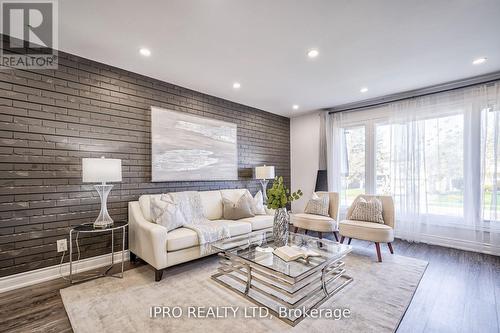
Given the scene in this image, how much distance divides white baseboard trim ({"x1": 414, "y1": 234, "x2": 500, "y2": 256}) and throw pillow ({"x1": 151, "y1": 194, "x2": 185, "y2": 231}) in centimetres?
408

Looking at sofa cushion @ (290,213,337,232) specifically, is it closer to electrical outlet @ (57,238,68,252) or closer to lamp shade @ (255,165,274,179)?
lamp shade @ (255,165,274,179)

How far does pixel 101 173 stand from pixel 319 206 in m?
3.29

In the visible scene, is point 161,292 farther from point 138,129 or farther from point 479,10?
point 479,10

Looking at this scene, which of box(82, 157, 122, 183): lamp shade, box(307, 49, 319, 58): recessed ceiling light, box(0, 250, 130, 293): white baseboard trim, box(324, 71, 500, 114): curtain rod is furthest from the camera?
box(324, 71, 500, 114): curtain rod

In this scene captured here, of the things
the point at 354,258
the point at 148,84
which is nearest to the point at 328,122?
the point at 354,258

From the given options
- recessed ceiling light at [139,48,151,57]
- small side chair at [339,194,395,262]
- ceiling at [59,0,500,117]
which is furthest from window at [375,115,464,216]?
recessed ceiling light at [139,48,151,57]

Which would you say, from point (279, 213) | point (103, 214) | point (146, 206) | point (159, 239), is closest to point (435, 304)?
Answer: point (279, 213)

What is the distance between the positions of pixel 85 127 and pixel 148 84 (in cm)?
107

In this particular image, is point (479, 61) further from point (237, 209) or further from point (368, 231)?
point (237, 209)

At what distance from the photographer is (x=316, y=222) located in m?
3.64

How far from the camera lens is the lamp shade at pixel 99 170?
94.7 inches

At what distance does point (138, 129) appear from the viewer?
3.21 meters

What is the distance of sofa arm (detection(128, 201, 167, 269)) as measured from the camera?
7.93 feet

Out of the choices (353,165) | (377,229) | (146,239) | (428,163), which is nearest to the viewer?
(146,239)
